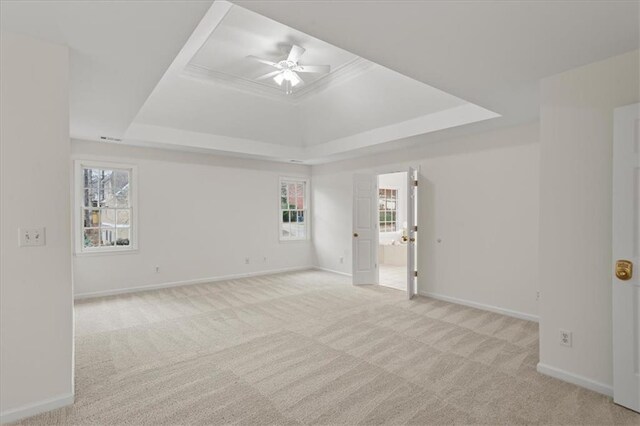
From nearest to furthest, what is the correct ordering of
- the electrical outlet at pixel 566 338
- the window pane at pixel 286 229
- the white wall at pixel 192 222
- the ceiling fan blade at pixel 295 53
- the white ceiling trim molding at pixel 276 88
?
1. the electrical outlet at pixel 566 338
2. the ceiling fan blade at pixel 295 53
3. the white ceiling trim molding at pixel 276 88
4. the white wall at pixel 192 222
5. the window pane at pixel 286 229

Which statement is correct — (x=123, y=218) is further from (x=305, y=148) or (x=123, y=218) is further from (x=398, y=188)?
(x=398, y=188)

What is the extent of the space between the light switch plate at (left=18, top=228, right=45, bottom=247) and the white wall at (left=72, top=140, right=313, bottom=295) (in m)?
3.43

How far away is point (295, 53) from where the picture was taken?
3623 mm

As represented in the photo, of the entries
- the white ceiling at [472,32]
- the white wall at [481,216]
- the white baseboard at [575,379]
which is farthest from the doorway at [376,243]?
the white ceiling at [472,32]

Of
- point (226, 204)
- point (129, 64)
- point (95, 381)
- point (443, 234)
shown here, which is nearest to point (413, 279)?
point (443, 234)

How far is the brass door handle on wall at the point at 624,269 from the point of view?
226 cm

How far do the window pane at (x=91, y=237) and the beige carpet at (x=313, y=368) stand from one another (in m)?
1.07

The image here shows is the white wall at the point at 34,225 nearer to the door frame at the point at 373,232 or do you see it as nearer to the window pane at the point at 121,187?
the window pane at the point at 121,187

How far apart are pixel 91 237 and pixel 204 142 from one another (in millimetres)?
2421

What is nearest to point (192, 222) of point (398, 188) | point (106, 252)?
point (106, 252)

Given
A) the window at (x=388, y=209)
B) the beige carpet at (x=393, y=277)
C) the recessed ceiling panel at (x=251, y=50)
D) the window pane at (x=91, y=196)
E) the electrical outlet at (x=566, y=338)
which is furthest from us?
the window at (x=388, y=209)

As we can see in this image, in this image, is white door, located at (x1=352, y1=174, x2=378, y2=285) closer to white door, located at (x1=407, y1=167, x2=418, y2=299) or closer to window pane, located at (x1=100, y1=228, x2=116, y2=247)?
white door, located at (x1=407, y1=167, x2=418, y2=299)

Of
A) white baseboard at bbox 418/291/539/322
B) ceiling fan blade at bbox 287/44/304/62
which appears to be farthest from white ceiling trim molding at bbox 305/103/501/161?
white baseboard at bbox 418/291/539/322

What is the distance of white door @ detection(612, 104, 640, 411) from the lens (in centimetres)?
224
